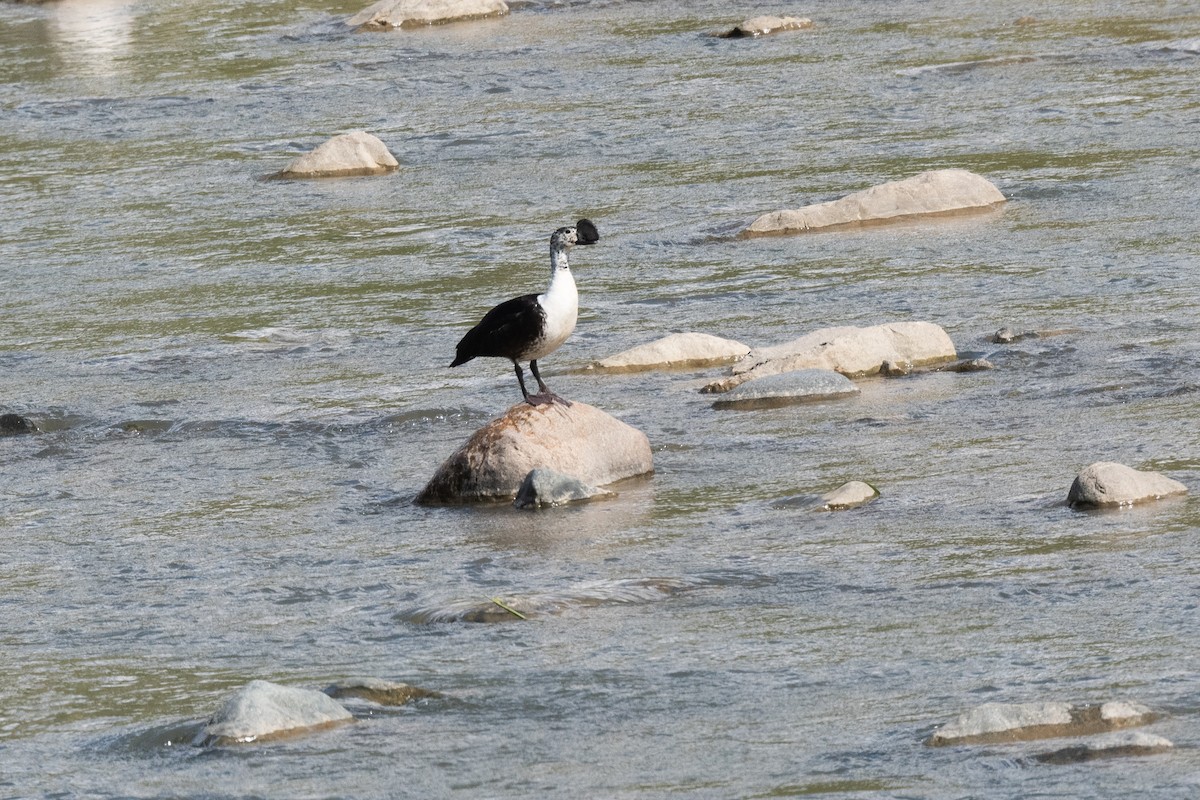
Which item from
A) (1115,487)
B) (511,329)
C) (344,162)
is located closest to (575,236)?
(511,329)

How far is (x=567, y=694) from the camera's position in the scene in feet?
22.6

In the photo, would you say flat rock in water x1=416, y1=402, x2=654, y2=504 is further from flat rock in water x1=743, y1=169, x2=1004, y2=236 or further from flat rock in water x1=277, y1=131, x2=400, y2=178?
flat rock in water x1=277, y1=131, x2=400, y2=178

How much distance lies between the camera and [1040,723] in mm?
6156

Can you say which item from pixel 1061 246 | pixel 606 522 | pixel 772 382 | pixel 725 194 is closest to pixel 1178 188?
pixel 1061 246

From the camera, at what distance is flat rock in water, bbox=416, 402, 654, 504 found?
9719 millimetres

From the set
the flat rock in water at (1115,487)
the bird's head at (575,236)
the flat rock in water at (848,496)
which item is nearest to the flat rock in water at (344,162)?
the bird's head at (575,236)

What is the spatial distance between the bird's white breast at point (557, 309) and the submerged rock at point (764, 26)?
659 inches

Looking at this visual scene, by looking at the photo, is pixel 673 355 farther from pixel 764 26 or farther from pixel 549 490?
pixel 764 26

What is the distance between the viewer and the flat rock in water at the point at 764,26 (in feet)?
85.6

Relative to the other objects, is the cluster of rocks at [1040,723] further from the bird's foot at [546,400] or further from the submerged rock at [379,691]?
the bird's foot at [546,400]

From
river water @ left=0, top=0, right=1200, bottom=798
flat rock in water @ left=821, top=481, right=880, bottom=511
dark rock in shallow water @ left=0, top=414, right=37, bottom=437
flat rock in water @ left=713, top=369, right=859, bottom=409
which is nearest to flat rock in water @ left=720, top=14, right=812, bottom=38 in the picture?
river water @ left=0, top=0, right=1200, bottom=798

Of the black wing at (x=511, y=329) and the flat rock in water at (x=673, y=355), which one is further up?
the black wing at (x=511, y=329)

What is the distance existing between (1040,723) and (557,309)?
13.6 feet

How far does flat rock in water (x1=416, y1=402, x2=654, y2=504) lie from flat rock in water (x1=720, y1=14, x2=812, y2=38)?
1691 cm
